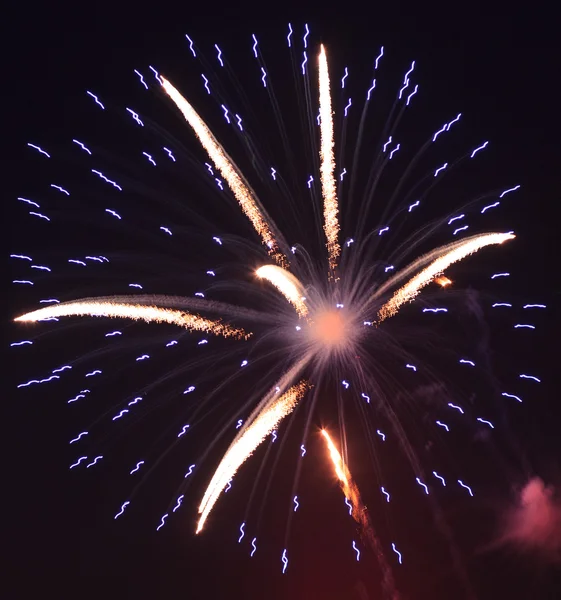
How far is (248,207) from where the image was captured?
43.0 ft

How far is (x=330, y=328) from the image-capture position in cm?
1372

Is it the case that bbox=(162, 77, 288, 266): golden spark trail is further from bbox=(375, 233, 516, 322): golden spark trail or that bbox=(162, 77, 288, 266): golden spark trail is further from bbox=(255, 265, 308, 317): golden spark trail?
bbox=(375, 233, 516, 322): golden spark trail

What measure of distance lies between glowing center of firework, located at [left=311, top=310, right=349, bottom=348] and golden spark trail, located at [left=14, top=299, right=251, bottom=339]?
7.16 ft

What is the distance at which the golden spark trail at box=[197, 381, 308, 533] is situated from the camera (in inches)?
517

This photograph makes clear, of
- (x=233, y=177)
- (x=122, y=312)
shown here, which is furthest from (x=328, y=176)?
(x=122, y=312)

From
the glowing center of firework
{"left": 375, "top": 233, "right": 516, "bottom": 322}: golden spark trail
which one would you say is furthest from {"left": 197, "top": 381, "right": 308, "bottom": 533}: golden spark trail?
{"left": 375, "top": 233, "right": 516, "bottom": 322}: golden spark trail

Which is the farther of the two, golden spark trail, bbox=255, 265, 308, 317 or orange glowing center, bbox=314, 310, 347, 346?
orange glowing center, bbox=314, 310, 347, 346

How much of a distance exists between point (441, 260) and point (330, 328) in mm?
2560

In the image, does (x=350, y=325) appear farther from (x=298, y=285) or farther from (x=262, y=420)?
(x=262, y=420)

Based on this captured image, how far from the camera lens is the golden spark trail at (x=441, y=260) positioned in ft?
43.1

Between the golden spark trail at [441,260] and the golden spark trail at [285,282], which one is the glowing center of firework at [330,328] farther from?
the golden spark trail at [441,260]

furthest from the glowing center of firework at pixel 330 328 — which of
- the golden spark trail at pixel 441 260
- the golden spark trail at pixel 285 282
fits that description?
the golden spark trail at pixel 441 260

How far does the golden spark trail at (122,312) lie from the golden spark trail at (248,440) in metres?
2.11

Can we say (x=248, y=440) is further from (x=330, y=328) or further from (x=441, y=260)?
(x=441, y=260)
